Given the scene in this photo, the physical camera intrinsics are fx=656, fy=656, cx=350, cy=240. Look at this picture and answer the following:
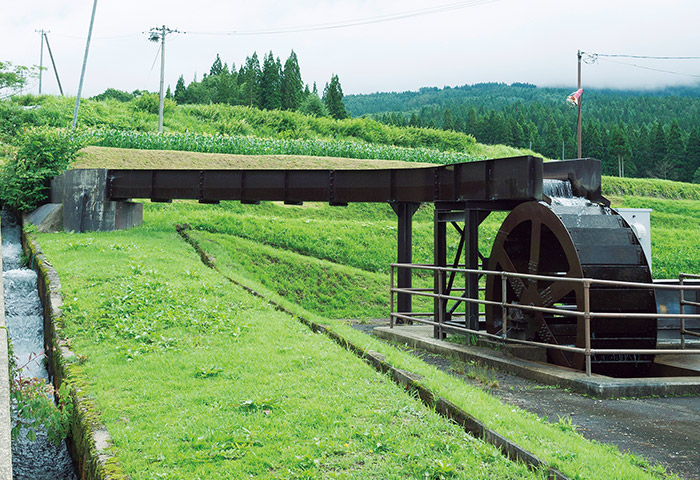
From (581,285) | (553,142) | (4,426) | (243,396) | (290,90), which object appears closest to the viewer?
(4,426)

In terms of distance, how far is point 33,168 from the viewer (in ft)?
77.9

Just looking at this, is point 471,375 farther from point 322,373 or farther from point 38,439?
point 38,439

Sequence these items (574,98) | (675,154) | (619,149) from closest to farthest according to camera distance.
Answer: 1. (574,98)
2. (619,149)
3. (675,154)

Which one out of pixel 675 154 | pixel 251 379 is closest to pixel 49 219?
pixel 251 379

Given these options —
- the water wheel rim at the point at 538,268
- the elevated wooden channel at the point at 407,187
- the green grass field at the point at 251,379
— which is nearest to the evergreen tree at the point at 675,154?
the green grass field at the point at 251,379

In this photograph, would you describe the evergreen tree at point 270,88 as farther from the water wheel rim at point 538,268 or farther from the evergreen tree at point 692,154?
the water wheel rim at point 538,268

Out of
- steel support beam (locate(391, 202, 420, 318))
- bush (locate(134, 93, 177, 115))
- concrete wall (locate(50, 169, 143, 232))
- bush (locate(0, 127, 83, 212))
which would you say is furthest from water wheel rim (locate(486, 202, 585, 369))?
bush (locate(134, 93, 177, 115))

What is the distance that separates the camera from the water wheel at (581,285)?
34.0 ft

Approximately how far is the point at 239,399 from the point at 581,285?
583cm

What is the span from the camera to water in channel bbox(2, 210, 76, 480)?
7.20 metres

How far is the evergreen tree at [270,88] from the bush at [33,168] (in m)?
58.7

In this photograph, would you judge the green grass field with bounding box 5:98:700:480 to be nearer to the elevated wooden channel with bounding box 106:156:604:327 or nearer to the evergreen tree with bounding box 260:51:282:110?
the elevated wooden channel with bounding box 106:156:604:327

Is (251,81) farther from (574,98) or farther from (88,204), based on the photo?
(88,204)

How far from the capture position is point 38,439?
26.3 ft
